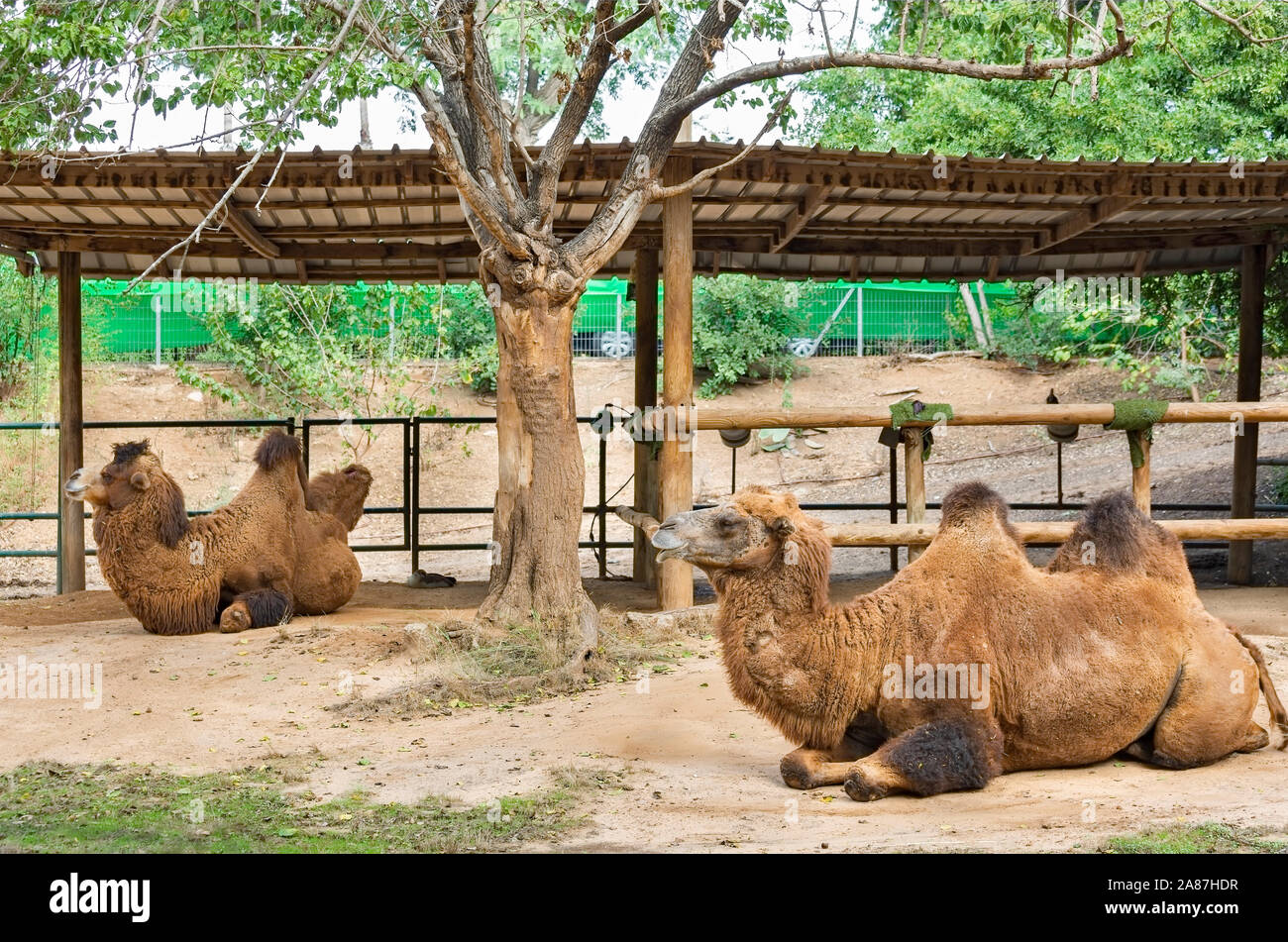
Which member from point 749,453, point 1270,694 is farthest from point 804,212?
point 749,453

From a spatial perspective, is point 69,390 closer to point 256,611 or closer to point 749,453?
point 256,611

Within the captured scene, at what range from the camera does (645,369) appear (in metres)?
12.6

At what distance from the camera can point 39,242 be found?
11688 millimetres

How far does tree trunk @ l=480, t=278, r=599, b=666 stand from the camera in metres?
7.96

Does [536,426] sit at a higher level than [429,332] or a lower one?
lower

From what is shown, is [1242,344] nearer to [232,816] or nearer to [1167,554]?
[1167,554]

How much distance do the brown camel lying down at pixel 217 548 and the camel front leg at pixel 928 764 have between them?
18.8 ft

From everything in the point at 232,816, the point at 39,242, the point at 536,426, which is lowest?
the point at 232,816

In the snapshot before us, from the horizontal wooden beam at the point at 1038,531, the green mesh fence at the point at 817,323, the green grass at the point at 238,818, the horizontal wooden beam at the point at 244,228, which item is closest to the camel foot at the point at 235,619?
the horizontal wooden beam at the point at 244,228

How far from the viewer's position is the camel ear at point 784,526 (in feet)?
16.7

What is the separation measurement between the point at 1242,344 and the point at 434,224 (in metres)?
8.04

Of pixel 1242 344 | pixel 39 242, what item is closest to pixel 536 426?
pixel 39 242

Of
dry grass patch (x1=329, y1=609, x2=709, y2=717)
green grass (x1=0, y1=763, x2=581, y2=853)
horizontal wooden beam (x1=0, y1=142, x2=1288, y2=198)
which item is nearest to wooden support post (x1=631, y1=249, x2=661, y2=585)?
horizontal wooden beam (x1=0, y1=142, x2=1288, y2=198)
